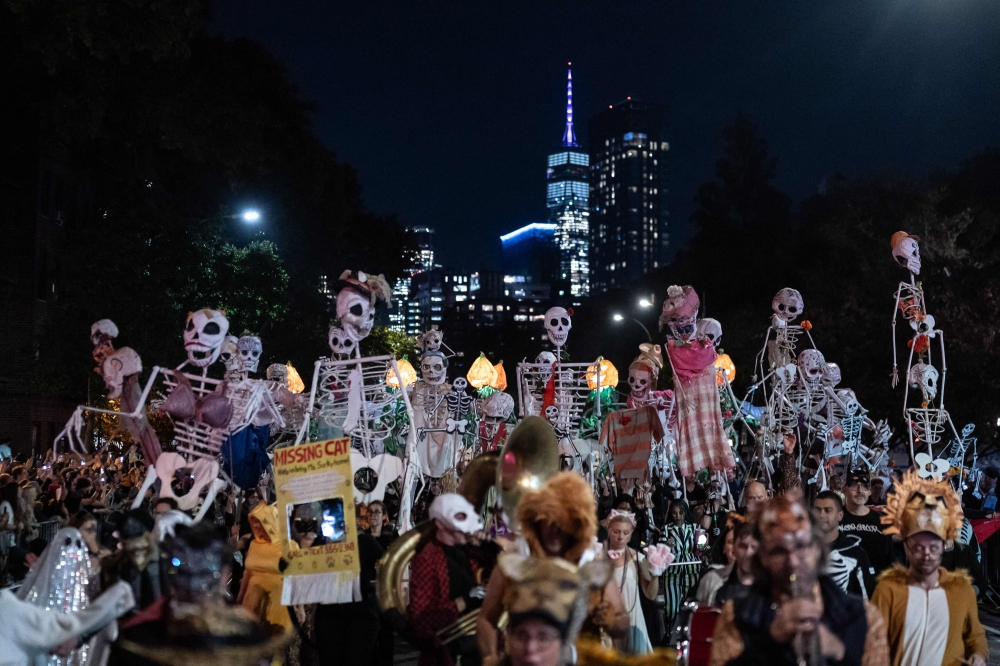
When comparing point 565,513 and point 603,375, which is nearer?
point 565,513

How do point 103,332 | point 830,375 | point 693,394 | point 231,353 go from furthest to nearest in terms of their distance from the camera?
point 830,375, point 231,353, point 693,394, point 103,332

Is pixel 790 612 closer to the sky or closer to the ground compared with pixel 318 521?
closer to the ground

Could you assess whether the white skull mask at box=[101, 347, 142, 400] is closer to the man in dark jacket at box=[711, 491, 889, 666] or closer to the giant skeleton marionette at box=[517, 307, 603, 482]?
the giant skeleton marionette at box=[517, 307, 603, 482]

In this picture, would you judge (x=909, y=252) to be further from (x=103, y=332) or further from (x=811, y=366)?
(x=103, y=332)

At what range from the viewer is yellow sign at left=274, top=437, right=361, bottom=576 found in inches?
331

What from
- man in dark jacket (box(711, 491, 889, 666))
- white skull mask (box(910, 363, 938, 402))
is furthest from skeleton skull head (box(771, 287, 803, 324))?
man in dark jacket (box(711, 491, 889, 666))

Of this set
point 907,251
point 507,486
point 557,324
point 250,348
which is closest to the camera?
point 507,486

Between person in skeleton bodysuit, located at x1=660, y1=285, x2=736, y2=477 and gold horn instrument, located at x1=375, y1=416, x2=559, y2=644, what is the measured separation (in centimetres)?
732

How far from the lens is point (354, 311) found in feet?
41.1

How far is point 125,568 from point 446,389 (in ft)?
40.9

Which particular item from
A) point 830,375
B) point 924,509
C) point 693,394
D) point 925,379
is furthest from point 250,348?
point 924,509

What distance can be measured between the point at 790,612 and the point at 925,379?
14.5 metres

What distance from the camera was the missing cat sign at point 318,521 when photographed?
27.5 feet

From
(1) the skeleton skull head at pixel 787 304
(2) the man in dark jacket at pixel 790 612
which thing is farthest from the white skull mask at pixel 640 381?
(2) the man in dark jacket at pixel 790 612
